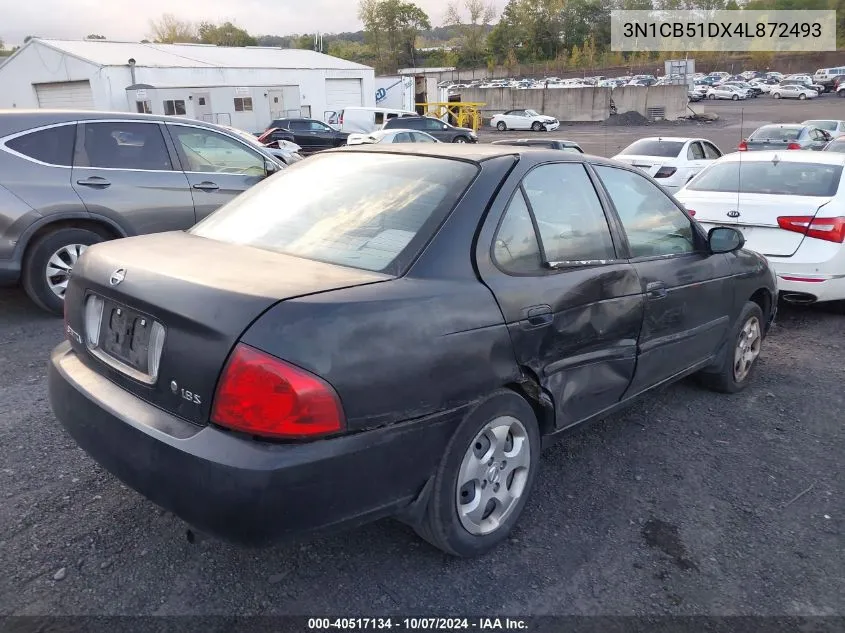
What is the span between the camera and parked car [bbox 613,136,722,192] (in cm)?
1395

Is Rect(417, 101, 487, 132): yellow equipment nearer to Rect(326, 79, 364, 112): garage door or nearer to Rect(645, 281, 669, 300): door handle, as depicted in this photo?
Rect(326, 79, 364, 112): garage door

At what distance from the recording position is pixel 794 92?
57.1m

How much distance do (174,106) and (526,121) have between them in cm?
2267

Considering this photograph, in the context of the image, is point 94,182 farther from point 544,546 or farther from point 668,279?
point 544,546

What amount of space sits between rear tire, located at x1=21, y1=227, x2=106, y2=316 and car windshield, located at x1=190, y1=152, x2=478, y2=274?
9.81 ft

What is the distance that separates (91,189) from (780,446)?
5556mm

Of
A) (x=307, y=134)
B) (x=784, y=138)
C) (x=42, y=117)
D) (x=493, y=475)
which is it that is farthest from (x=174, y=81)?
(x=493, y=475)

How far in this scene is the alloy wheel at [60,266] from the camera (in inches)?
216

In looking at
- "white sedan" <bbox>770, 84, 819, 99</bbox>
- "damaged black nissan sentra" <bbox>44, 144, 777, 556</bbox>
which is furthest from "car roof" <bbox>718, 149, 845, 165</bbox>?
"white sedan" <bbox>770, 84, 819, 99</bbox>

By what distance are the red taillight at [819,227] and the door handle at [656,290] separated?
3021 millimetres

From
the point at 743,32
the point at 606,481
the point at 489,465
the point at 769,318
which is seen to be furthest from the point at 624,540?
the point at 743,32

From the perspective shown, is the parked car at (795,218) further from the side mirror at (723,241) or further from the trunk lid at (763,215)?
the side mirror at (723,241)

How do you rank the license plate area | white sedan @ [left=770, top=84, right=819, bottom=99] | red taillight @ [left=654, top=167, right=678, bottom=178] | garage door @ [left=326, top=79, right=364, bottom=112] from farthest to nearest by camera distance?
1. white sedan @ [left=770, top=84, right=819, bottom=99]
2. garage door @ [left=326, top=79, right=364, bottom=112]
3. red taillight @ [left=654, top=167, right=678, bottom=178]
4. the license plate area

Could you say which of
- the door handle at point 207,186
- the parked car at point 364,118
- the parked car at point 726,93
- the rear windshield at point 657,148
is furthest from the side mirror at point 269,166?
the parked car at point 726,93
